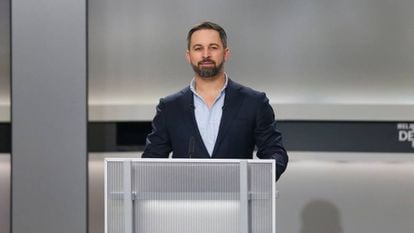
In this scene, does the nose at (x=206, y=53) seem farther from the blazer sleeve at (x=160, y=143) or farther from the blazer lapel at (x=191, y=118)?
the blazer sleeve at (x=160, y=143)

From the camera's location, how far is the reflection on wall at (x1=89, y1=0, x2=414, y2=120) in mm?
3756

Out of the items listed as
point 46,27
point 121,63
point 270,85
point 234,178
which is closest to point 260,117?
point 234,178

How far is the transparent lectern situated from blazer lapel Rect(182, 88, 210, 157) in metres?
0.51

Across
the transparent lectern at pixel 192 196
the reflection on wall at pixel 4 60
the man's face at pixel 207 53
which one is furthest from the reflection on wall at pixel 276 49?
the transparent lectern at pixel 192 196

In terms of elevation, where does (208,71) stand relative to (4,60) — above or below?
below

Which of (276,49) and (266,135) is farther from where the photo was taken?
(276,49)

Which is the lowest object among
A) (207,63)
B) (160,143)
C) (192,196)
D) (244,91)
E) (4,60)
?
(192,196)

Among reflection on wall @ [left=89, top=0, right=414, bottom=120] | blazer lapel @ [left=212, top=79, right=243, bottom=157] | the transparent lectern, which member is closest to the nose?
blazer lapel @ [left=212, top=79, right=243, bottom=157]

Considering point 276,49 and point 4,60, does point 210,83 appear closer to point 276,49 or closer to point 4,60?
point 276,49

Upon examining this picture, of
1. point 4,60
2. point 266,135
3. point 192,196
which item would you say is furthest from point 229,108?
point 4,60

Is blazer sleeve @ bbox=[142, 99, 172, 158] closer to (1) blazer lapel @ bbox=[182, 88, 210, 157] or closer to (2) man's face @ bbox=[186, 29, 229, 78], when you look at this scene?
(1) blazer lapel @ bbox=[182, 88, 210, 157]

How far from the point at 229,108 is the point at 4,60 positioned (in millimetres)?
1886

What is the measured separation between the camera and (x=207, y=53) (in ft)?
8.33

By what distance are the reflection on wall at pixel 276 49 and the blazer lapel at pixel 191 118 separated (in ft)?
3.86
